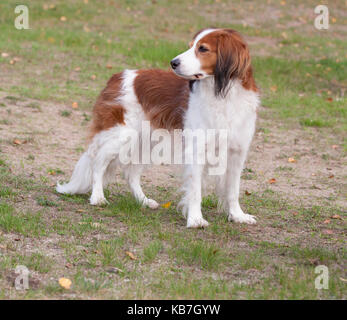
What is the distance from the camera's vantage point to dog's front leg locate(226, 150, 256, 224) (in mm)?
5641

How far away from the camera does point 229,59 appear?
16.8 feet

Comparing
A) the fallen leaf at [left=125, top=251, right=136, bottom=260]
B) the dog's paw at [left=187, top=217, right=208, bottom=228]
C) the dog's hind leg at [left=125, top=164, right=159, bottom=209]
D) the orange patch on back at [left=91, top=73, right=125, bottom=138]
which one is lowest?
the fallen leaf at [left=125, top=251, right=136, bottom=260]

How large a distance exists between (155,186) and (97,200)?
1.07m

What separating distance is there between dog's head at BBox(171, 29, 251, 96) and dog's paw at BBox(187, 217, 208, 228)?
122cm

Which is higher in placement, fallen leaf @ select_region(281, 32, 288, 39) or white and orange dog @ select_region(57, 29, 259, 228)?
fallen leaf @ select_region(281, 32, 288, 39)

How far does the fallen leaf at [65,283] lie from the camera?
3943mm

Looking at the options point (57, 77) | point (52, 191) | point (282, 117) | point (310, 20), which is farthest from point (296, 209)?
point (310, 20)

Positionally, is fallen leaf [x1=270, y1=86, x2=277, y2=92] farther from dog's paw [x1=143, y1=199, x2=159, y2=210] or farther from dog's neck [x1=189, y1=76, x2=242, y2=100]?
dog's neck [x1=189, y1=76, x2=242, y2=100]

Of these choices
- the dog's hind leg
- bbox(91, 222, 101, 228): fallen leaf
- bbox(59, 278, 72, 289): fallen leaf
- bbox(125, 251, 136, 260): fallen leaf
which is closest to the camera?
bbox(59, 278, 72, 289): fallen leaf

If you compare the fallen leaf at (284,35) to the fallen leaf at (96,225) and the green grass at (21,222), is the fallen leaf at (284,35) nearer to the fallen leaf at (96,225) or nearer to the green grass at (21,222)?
the fallen leaf at (96,225)

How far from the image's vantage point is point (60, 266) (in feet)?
14.3

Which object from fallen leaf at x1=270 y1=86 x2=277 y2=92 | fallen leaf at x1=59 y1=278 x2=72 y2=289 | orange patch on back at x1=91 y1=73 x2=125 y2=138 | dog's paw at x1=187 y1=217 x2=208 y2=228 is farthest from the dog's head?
fallen leaf at x1=270 y1=86 x2=277 y2=92

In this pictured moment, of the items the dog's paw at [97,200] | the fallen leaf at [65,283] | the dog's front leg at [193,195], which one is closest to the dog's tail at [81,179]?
the dog's paw at [97,200]

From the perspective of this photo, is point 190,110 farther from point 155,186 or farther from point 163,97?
point 155,186
